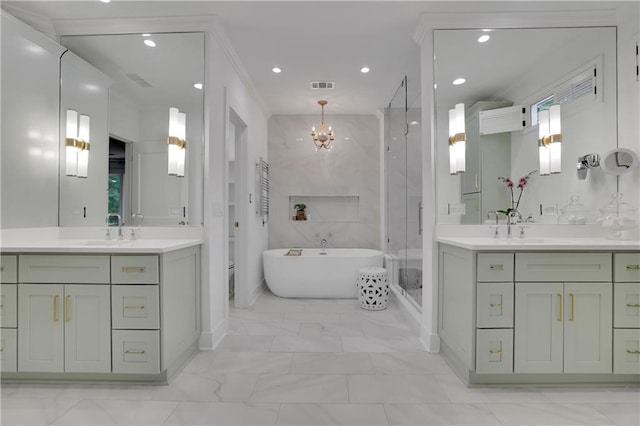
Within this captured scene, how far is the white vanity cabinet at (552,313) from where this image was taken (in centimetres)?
189

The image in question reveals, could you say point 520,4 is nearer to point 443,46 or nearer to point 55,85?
point 443,46

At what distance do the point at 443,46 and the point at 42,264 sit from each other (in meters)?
3.19

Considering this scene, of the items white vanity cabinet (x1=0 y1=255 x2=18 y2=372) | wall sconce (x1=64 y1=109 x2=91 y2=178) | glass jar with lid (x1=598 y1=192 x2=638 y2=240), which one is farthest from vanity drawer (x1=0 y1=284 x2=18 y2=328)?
glass jar with lid (x1=598 y1=192 x2=638 y2=240)

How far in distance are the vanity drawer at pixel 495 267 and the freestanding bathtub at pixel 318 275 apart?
2.08 meters

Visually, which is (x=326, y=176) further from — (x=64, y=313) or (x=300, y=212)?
(x=64, y=313)

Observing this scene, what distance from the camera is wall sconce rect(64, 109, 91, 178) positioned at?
8.29ft

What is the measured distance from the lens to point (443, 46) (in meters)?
2.48

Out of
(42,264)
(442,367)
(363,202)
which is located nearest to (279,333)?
(442,367)

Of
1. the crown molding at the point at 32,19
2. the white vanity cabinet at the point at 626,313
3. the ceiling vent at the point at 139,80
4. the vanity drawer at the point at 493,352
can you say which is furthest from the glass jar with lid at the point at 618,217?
the crown molding at the point at 32,19

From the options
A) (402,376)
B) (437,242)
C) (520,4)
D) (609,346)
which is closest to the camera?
(609,346)

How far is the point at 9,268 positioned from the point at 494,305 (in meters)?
2.98

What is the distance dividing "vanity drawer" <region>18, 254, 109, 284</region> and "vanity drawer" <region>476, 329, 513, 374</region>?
2312 millimetres

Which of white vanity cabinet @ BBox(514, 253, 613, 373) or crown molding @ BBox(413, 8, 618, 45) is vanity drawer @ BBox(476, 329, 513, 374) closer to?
white vanity cabinet @ BBox(514, 253, 613, 373)

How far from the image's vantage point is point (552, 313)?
189 cm
